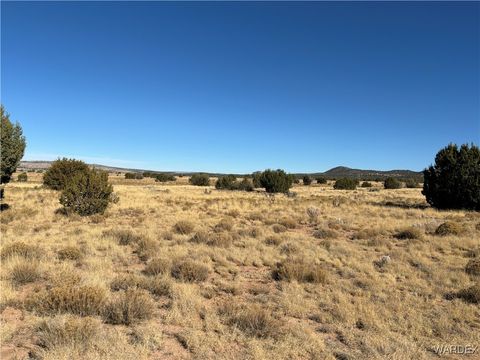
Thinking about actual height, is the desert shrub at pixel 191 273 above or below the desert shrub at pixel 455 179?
below

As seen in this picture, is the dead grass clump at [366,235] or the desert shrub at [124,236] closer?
the desert shrub at [124,236]

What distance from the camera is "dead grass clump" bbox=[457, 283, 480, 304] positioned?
7.54m

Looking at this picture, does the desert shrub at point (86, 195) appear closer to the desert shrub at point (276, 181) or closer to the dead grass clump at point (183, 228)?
the dead grass clump at point (183, 228)

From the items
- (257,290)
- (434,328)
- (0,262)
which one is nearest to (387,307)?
(434,328)

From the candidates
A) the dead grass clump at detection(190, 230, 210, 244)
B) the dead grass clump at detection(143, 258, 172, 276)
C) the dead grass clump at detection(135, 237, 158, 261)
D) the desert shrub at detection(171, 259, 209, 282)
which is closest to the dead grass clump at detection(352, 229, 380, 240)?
the dead grass clump at detection(190, 230, 210, 244)

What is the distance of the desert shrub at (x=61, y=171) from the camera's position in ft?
115

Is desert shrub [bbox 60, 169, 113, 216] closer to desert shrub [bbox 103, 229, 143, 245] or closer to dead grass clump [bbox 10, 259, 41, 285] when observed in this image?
desert shrub [bbox 103, 229, 143, 245]

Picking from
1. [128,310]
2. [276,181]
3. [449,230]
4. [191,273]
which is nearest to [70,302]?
[128,310]

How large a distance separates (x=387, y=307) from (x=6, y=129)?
71.4ft

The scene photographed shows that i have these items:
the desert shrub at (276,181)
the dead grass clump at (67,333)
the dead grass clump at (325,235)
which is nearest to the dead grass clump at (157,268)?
the dead grass clump at (67,333)

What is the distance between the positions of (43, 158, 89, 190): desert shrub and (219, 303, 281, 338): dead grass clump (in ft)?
103

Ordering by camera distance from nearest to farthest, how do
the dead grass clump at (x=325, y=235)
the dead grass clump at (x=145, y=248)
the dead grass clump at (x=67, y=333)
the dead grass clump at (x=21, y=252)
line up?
the dead grass clump at (x=67, y=333), the dead grass clump at (x=21, y=252), the dead grass clump at (x=145, y=248), the dead grass clump at (x=325, y=235)

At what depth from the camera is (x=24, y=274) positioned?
8.59 metres

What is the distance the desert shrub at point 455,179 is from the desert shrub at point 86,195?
22.5 meters
